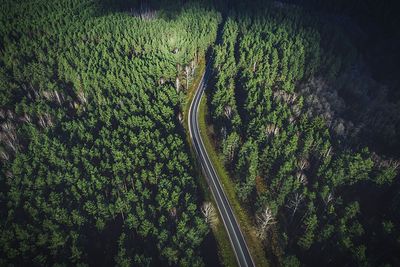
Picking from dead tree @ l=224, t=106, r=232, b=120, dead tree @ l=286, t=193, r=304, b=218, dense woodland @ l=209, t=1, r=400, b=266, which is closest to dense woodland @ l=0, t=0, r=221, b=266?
dead tree @ l=224, t=106, r=232, b=120

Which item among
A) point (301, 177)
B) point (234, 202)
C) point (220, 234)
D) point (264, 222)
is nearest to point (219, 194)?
point (234, 202)

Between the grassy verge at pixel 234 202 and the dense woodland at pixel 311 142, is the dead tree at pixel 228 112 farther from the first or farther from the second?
the grassy verge at pixel 234 202

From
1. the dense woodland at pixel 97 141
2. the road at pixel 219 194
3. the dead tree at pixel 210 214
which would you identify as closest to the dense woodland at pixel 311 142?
the road at pixel 219 194

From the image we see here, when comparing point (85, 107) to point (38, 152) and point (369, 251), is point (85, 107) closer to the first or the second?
point (38, 152)

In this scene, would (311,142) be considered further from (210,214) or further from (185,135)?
(185,135)

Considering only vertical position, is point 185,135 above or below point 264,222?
below
